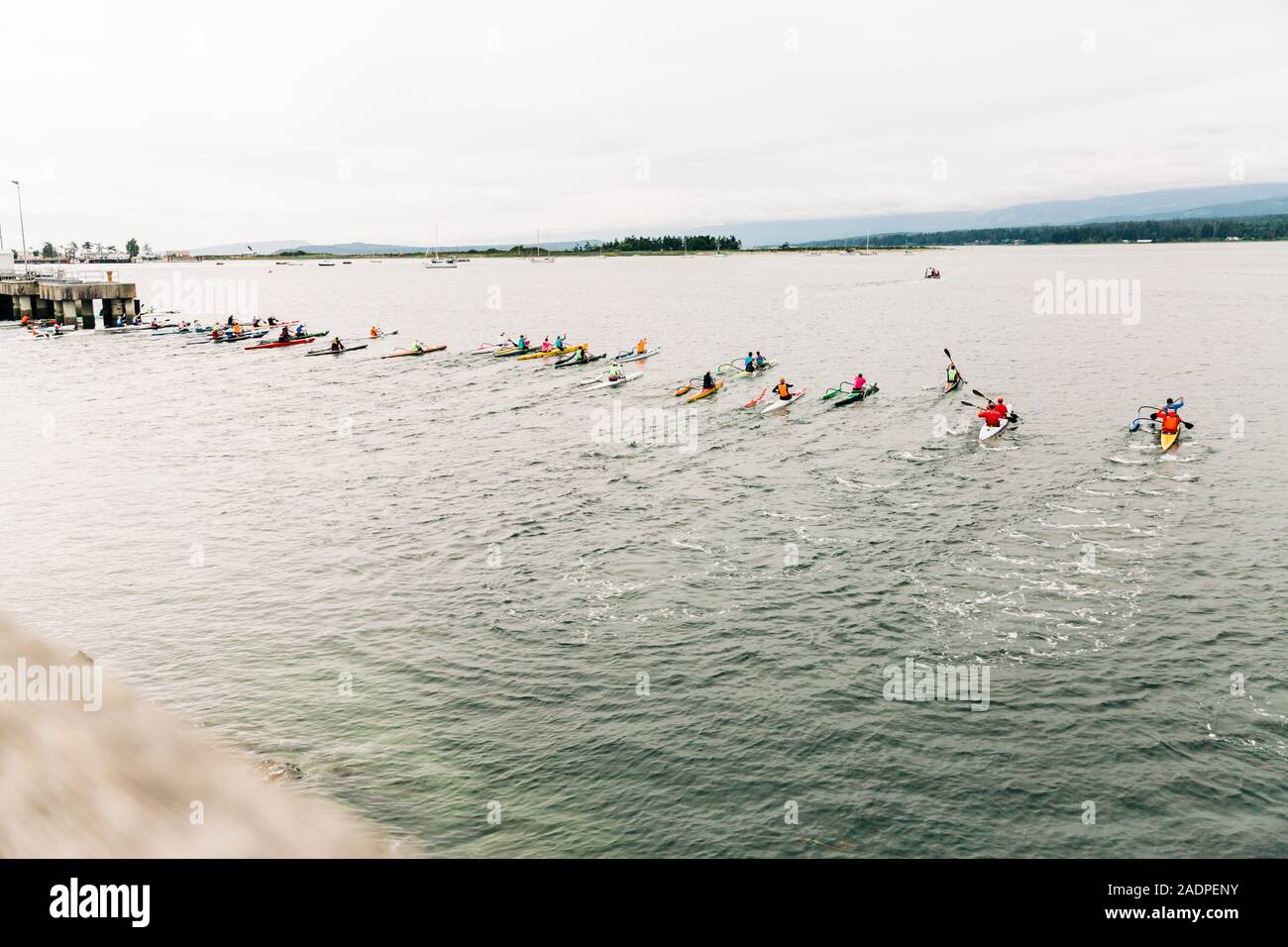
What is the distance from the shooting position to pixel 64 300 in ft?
380

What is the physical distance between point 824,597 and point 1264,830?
45.5 ft

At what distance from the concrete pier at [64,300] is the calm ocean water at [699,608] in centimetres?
6266

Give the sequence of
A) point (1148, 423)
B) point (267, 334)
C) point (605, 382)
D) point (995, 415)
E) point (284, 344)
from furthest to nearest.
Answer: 1. point (267, 334)
2. point (284, 344)
3. point (605, 382)
4. point (1148, 423)
5. point (995, 415)

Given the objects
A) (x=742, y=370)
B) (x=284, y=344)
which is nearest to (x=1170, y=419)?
(x=742, y=370)

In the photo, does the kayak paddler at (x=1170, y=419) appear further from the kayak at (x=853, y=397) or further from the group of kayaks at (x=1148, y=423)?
the kayak at (x=853, y=397)

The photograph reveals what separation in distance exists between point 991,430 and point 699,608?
3002 centimetres

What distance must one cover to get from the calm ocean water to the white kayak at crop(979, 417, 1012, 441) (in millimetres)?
2043

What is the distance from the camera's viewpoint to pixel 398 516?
39.1 metres

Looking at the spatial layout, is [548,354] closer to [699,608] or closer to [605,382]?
[605,382]

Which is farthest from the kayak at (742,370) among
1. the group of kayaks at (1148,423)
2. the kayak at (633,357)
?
the group of kayaks at (1148,423)

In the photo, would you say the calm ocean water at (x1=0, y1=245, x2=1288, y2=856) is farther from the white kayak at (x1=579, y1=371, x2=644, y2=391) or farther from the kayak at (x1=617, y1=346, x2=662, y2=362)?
the kayak at (x1=617, y1=346, x2=662, y2=362)

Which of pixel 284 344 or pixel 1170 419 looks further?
pixel 284 344

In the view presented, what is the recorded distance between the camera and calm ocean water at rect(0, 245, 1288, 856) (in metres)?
19.3

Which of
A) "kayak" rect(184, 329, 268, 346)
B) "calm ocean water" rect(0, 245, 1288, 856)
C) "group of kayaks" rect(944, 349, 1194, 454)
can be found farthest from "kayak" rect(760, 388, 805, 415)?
"kayak" rect(184, 329, 268, 346)
